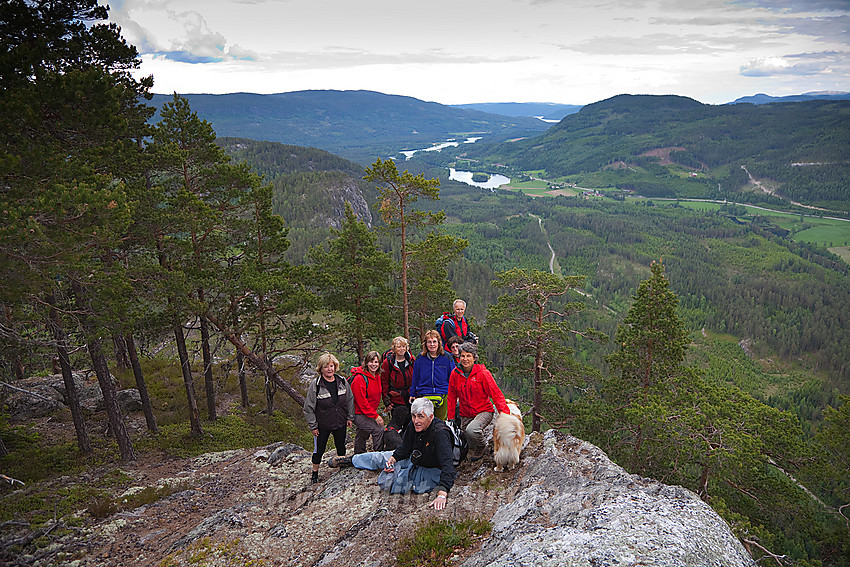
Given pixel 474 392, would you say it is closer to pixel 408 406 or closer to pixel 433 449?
pixel 433 449

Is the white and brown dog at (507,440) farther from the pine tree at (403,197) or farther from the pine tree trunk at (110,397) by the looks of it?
the pine tree at (403,197)

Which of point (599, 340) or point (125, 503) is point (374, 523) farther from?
point (599, 340)

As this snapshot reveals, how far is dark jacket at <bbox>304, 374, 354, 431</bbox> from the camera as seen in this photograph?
30.4ft

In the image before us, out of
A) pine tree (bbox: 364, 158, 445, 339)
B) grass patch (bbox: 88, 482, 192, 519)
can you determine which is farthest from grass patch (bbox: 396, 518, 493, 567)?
pine tree (bbox: 364, 158, 445, 339)

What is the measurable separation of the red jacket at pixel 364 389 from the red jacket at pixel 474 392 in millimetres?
1722

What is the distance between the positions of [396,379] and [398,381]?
6 cm

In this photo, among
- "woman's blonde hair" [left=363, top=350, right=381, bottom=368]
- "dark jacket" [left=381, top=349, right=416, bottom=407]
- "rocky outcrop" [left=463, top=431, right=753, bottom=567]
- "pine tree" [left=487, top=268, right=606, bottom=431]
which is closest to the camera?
"rocky outcrop" [left=463, top=431, right=753, bottom=567]

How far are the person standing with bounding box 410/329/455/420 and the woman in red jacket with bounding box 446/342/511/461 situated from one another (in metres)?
0.18

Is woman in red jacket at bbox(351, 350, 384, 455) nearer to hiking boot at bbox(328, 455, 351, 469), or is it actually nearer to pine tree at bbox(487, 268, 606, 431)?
hiking boot at bbox(328, 455, 351, 469)

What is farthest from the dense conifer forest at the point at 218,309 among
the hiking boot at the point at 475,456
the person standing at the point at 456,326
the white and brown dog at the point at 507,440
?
the white and brown dog at the point at 507,440

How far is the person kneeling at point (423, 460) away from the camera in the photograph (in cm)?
739

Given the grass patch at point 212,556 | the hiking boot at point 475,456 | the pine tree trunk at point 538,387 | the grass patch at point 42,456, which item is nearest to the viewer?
the grass patch at point 212,556

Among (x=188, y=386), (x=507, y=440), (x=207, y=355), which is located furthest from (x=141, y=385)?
(x=507, y=440)

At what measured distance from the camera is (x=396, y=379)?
381 inches
